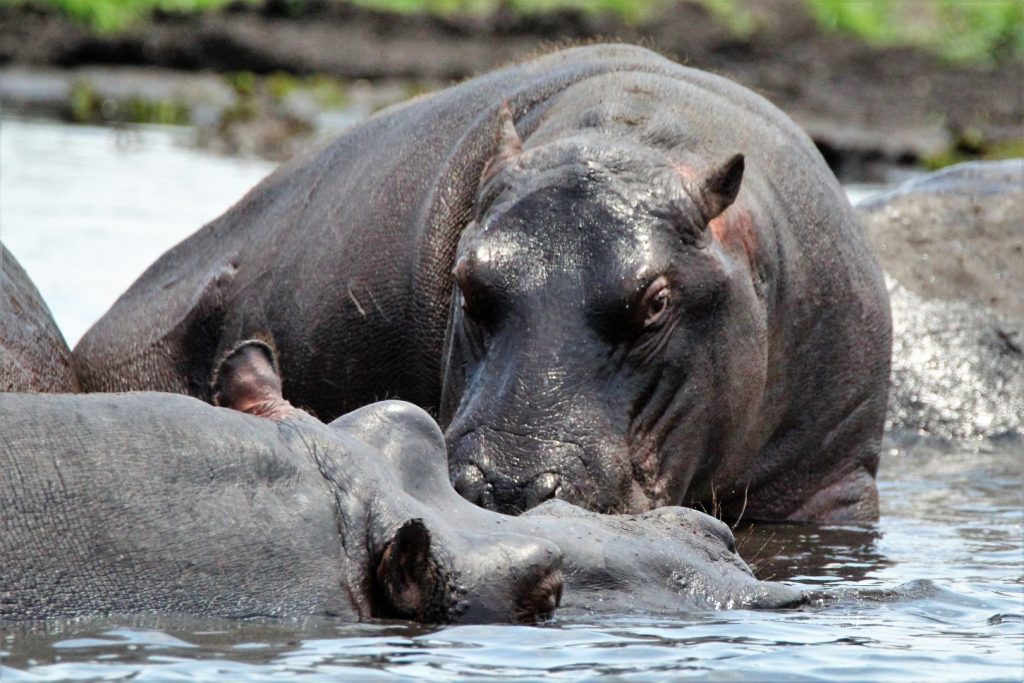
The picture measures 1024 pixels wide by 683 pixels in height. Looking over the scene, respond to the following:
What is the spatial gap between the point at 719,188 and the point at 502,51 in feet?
86.9

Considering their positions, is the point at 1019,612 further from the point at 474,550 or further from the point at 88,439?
the point at 88,439

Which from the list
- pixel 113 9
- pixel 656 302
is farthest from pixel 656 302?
pixel 113 9

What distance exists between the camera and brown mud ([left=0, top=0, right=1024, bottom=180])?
29328 millimetres

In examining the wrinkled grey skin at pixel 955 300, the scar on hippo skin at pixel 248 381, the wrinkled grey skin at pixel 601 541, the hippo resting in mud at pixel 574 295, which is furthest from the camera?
the wrinkled grey skin at pixel 955 300

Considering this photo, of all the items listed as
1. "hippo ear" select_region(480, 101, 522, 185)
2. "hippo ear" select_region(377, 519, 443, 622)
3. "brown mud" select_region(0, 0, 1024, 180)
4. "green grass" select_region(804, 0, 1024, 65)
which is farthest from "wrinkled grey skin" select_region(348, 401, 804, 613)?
"green grass" select_region(804, 0, 1024, 65)

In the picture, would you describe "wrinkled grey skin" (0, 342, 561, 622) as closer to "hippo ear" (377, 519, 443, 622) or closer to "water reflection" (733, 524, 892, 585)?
"hippo ear" (377, 519, 443, 622)

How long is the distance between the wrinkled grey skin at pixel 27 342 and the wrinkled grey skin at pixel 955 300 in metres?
4.31

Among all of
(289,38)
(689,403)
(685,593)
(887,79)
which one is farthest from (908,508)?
(289,38)

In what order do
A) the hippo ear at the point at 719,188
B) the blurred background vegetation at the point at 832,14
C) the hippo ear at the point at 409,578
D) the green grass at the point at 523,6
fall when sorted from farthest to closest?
the green grass at the point at 523,6 < the blurred background vegetation at the point at 832,14 < the hippo ear at the point at 719,188 < the hippo ear at the point at 409,578

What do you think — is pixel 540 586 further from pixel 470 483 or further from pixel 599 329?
pixel 599 329

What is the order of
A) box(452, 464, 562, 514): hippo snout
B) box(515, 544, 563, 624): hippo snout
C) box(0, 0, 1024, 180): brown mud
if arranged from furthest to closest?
box(0, 0, 1024, 180): brown mud
box(452, 464, 562, 514): hippo snout
box(515, 544, 563, 624): hippo snout

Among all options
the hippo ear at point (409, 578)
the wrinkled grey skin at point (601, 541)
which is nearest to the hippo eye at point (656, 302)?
the wrinkled grey skin at point (601, 541)

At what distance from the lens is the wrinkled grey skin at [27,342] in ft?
24.8

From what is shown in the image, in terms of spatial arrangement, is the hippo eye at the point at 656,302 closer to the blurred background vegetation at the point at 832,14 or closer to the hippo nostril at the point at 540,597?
the hippo nostril at the point at 540,597
